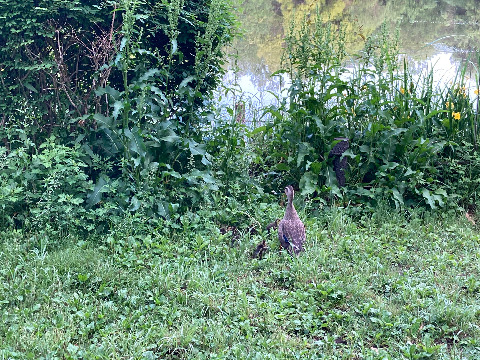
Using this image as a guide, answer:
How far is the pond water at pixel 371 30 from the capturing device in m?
10.8

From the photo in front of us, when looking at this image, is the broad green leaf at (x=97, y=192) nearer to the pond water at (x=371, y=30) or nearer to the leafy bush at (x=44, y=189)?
the leafy bush at (x=44, y=189)

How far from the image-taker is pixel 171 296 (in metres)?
3.50

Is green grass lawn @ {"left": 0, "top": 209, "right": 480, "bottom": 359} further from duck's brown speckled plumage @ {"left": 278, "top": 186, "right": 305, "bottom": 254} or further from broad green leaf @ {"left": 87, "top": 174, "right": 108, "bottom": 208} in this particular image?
broad green leaf @ {"left": 87, "top": 174, "right": 108, "bottom": 208}

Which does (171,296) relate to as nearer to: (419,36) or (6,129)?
(6,129)

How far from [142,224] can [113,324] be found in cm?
130

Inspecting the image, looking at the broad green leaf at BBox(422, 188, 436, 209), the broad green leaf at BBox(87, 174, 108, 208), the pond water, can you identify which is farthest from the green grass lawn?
the pond water

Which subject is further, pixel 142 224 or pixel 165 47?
pixel 165 47

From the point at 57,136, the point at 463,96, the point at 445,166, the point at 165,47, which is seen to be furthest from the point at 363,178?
the point at 57,136

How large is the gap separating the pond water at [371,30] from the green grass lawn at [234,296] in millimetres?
4450

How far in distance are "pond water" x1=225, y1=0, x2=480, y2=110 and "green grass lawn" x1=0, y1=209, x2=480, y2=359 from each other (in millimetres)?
4450

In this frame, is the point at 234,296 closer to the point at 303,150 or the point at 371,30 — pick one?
the point at 303,150

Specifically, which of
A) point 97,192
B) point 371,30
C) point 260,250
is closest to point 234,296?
point 260,250

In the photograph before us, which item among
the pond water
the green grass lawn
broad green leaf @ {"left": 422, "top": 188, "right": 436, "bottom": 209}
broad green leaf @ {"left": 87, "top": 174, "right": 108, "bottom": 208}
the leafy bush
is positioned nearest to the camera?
the green grass lawn

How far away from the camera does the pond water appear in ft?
35.3
